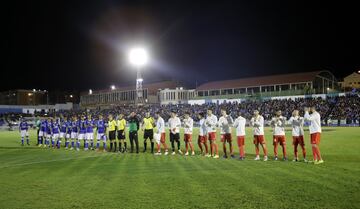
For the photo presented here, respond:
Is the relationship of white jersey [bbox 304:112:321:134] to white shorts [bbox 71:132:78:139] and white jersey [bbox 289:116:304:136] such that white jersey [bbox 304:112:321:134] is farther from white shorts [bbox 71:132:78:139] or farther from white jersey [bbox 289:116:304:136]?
white shorts [bbox 71:132:78:139]

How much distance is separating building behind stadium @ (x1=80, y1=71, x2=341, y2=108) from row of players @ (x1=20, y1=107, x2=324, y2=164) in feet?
136

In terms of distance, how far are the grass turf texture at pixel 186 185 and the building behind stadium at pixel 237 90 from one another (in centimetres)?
4696

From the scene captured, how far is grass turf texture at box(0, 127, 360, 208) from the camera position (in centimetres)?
829

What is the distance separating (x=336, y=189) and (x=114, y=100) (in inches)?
3379

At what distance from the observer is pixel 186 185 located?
1011 cm

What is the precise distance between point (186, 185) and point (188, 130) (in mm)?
8575

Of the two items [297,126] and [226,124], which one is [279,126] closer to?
[297,126]

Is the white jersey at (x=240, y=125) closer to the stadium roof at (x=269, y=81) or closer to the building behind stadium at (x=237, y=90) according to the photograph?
the building behind stadium at (x=237, y=90)

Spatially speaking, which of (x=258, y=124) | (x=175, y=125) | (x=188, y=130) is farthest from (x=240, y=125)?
(x=175, y=125)

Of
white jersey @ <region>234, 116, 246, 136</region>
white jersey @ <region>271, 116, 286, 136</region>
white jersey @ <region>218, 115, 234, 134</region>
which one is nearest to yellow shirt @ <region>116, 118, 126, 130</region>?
white jersey @ <region>218, 115, 234, 134</region>

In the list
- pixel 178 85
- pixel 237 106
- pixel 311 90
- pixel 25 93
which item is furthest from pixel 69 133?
pixel 25 93

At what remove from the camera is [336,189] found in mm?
9141

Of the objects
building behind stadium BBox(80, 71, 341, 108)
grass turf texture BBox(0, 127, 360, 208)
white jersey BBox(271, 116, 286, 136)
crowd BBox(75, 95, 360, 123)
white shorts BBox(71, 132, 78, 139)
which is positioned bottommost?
grass turf texture BBox(0, 127, 360, 208)

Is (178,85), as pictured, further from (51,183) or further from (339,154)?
(51,183)
